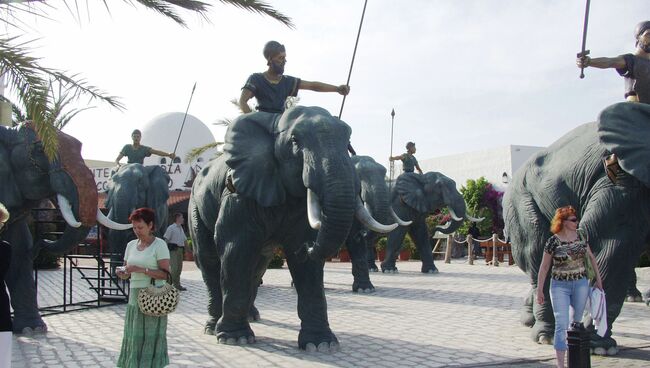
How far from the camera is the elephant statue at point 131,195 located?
11391 mm

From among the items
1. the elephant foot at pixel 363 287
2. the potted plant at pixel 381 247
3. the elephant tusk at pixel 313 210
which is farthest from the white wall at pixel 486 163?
the elephant tusk at pixel 313 210

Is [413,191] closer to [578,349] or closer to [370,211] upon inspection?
[370,211]

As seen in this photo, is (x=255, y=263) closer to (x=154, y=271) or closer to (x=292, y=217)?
(x=292, y=217)

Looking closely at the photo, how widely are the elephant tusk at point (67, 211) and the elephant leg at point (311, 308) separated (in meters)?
2.40

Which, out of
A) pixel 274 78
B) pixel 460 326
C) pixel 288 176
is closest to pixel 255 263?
pixel 288 176

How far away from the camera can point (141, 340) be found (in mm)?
4922

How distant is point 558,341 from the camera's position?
5.18m

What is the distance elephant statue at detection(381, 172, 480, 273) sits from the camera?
16766 millimetres

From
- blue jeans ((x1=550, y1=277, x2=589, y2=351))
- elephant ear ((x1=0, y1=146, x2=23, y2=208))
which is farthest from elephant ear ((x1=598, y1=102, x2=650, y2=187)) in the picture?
elephant ear ((x1=0, y1=146, x2=23, y2=208))

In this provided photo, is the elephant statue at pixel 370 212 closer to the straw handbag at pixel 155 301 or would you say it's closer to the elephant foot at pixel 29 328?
the elephant foot at pixel 29 328

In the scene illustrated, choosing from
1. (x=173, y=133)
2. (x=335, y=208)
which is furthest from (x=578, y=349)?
(x=173, y=133)

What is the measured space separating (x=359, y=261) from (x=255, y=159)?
646 centimetres

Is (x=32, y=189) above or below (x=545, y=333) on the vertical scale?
above

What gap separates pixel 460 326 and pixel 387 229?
260 cm
